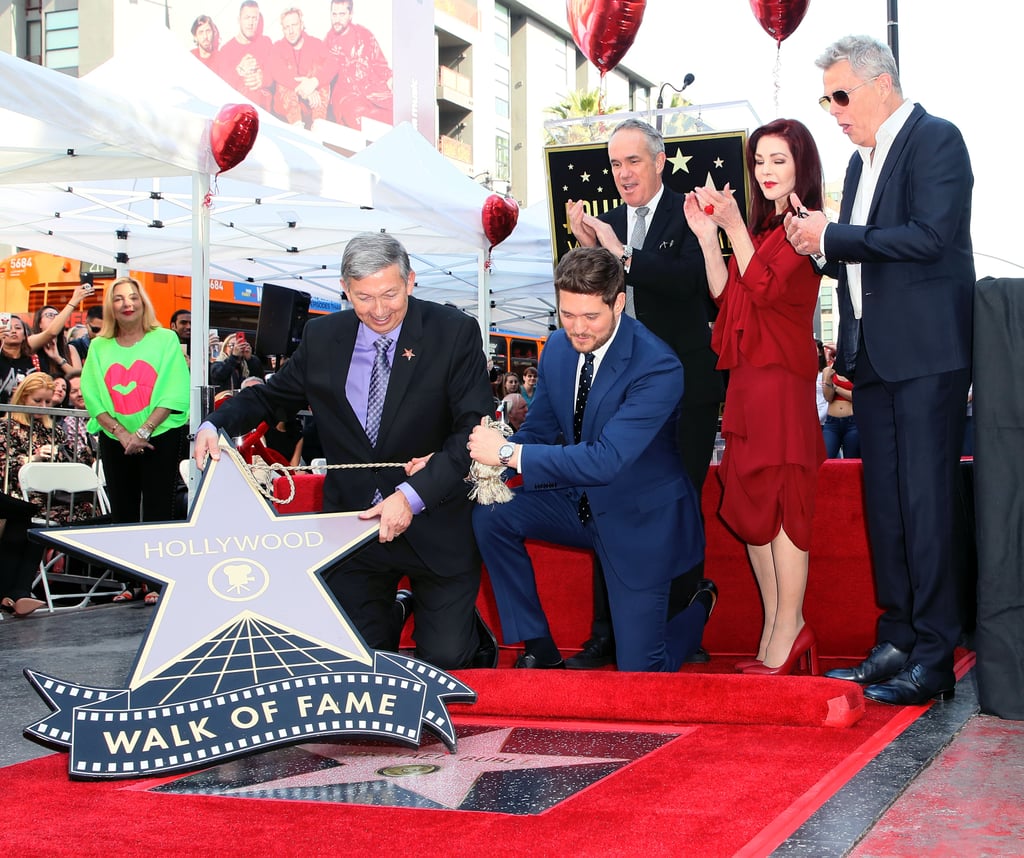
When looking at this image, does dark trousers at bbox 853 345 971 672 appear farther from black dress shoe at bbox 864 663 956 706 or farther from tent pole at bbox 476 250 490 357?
tent pole at bbox 476 250 490 357

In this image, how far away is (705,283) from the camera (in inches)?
159

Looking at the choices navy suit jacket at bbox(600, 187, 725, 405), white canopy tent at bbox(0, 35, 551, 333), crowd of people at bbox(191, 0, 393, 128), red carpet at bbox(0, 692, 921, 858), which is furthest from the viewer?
crowd of people at bbox(191, 0, 393, 128)

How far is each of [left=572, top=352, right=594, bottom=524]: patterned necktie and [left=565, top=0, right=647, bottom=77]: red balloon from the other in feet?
11.4

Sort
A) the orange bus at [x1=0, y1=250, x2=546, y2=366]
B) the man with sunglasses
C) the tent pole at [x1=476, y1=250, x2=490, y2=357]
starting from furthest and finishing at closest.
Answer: the orange bus at [x1=0, y1=250, x2=546, y2=366] → the tent pole at [x1=476, y1=250, x2=490, y2=357] → the man with sunglasses

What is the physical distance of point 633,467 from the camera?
356 centimetres

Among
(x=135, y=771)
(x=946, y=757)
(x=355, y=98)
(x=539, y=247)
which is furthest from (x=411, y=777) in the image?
(x=355, y=98)

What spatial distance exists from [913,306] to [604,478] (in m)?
1.03

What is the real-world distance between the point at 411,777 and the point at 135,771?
664 millimetres

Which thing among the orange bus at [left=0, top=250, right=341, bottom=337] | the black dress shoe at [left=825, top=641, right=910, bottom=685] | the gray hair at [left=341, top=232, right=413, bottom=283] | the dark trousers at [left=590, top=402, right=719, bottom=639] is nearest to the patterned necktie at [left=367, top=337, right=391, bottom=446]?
the gray hair at [left=341, top=232, right=413, bottom=283]

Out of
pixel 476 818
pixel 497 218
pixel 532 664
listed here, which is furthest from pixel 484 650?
pixel 497 218

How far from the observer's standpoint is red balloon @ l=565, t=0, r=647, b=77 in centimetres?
665

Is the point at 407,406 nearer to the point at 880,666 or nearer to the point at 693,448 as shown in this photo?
the point at 693,448

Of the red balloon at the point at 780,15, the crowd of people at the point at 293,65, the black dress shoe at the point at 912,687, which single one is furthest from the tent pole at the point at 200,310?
the crowd of people at the point at 293,65

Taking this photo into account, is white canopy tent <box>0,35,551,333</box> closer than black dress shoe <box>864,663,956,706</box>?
No
